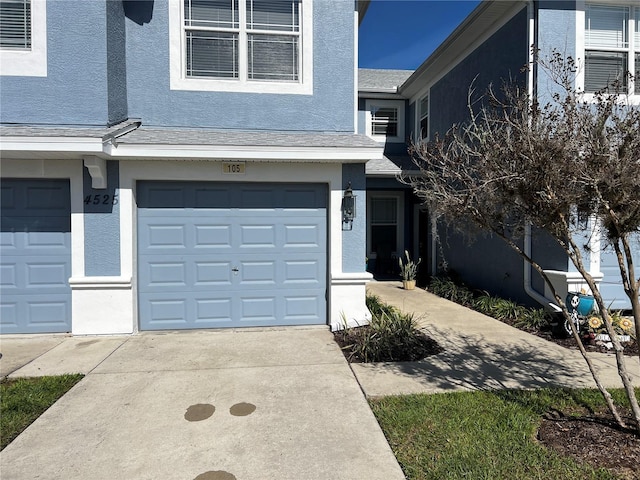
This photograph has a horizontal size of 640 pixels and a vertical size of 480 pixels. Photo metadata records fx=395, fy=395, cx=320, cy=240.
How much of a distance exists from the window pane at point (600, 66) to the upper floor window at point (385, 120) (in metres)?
Answer: 7.12

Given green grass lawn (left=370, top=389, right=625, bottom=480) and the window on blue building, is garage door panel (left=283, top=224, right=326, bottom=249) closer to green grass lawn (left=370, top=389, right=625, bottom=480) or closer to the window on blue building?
the window on blue building

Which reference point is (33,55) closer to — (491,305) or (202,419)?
(202,419)

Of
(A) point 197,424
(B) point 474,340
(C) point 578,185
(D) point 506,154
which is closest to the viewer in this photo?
(C) point 578,185

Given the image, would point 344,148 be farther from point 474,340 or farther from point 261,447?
point 261,447

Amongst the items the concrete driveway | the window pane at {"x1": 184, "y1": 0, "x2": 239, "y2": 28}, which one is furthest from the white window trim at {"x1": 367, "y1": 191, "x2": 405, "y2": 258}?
the concrete driveway

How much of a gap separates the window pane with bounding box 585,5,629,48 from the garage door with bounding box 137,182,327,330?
610cm

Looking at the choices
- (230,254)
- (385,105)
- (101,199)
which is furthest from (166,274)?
(385,105)

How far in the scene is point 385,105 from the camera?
47.6 ft

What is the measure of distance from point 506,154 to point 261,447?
3290mm

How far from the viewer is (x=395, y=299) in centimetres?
1011

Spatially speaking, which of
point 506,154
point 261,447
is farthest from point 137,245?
point 506,154

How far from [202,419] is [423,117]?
1210 centimetres

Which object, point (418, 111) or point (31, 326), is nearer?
point (31, 326)

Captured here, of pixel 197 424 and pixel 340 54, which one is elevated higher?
pixel 340 54
